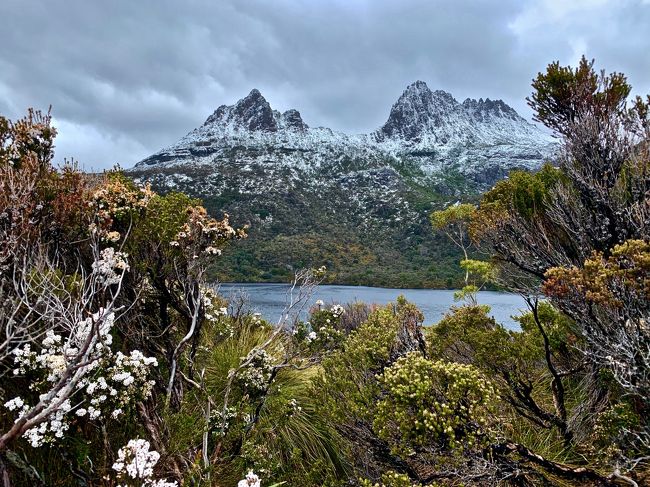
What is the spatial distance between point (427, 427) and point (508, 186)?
7.38 m

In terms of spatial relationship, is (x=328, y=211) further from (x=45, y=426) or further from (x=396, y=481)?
(x=45, y=426)

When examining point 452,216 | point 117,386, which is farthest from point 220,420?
point 452,216

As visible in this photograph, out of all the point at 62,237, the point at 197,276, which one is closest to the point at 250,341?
the point at 197,276

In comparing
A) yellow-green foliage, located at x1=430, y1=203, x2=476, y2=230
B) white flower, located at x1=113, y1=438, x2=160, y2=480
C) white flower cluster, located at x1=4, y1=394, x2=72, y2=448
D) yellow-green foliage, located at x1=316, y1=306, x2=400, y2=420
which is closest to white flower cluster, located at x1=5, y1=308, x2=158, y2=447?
white flower cluster, located at x1=4, y1=394, x2=72, y2=448

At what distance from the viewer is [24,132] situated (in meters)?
6.32

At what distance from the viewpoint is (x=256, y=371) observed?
5574 millimetres

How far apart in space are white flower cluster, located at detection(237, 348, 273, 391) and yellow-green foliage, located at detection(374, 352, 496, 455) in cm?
220

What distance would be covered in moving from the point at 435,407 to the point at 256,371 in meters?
2.74

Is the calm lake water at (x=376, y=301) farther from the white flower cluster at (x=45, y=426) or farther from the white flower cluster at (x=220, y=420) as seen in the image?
the white flower cluster at (x=45, y=426)

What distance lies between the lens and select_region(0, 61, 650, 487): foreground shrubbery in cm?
365

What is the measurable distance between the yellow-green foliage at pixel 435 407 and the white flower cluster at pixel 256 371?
7.23 ft

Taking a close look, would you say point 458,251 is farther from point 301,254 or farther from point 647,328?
point 647,328

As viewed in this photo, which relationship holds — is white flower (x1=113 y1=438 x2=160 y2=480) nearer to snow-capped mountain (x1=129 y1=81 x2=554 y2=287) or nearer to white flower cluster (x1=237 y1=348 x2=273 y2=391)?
white flower cluster (x1=237 y1=348 x2=273 y2=391)

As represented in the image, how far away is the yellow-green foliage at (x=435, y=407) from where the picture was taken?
353cm
